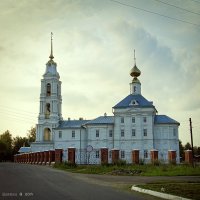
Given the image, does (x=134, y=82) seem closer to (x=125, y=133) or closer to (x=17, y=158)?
(x=125, y=133)

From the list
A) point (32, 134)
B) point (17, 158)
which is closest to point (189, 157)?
point (17, 158)

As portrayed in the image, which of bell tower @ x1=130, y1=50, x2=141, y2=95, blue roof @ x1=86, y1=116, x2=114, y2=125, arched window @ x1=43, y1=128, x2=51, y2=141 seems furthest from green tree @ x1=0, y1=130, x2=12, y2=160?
bell tower @ x1=130, y1=50, x2=141, y2=95

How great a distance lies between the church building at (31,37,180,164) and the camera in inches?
2253

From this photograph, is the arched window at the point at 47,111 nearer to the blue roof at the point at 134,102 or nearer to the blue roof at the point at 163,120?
the blue roof at the point at 134,102

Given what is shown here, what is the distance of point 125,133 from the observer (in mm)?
58375

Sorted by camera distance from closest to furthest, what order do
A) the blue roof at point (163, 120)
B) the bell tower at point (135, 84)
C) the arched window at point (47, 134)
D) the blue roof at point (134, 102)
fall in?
the blue roof at point (163, 120) < the blue roof at point (134, 102) < the bell tower at point (135, 84) < the arched window at point (47, 134)

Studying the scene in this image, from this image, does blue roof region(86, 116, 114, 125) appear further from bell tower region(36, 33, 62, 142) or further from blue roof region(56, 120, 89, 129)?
bell tower region(36, 33, 62, 142)

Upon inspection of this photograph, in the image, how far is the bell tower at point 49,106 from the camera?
66.4 meters

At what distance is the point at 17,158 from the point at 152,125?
117 feet

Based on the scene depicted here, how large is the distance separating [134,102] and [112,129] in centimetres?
616

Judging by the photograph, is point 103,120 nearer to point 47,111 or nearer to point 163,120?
point 163,120

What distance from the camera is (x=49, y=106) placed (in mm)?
67625

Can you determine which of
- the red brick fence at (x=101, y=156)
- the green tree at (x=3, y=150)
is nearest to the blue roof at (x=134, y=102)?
the red brick fence at (x=101, y=156)

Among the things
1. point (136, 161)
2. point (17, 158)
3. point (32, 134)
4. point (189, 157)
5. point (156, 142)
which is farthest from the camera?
point (32, 134)
